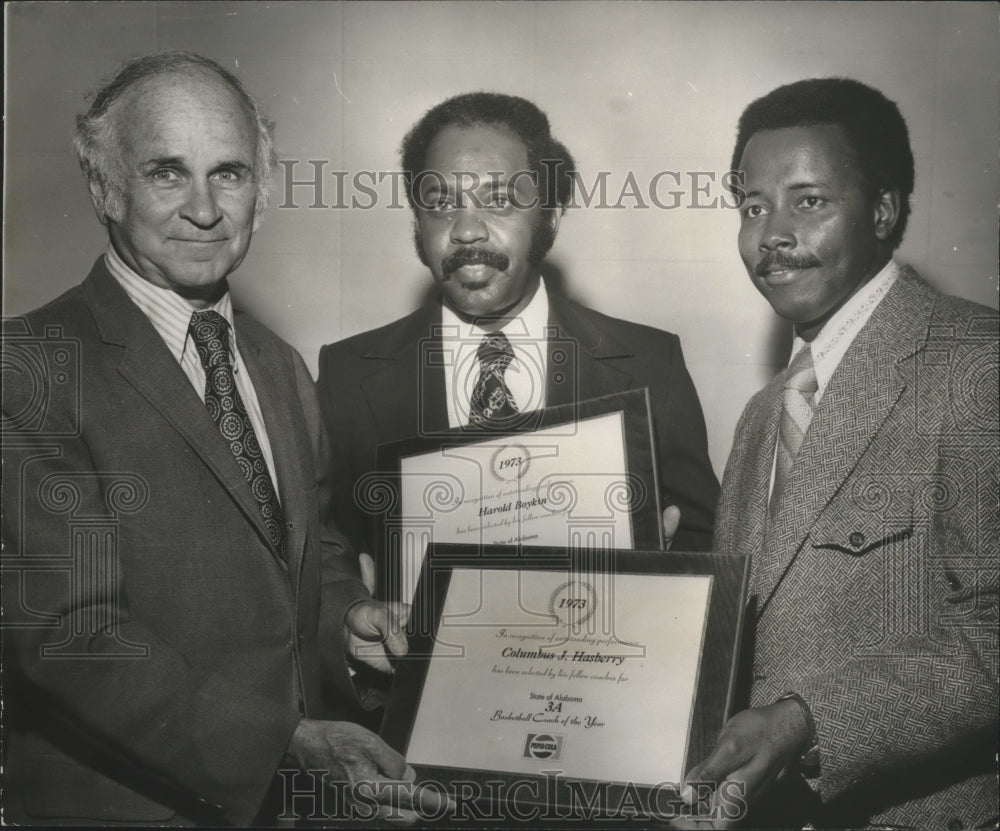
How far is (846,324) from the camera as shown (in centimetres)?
158

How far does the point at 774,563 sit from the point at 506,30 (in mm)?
1023

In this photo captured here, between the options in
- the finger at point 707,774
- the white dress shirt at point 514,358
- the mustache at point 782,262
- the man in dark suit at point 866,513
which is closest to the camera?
the finger at point 707,774

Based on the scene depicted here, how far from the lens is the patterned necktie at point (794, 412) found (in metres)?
1.58

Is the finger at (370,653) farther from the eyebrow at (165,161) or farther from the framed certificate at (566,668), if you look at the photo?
the eyebrow at (165,161)

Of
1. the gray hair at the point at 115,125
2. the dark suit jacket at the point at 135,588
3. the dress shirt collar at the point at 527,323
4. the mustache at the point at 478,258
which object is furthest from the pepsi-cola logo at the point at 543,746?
the gray hair at the point at 115,125

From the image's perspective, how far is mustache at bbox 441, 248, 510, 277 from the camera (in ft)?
5.48

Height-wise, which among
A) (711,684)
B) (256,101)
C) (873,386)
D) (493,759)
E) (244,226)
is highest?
(256,101)

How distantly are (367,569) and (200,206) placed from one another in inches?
26.8

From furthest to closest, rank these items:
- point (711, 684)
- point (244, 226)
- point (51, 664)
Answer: point (244, 226)
point (51, 664)
point (711, 684)

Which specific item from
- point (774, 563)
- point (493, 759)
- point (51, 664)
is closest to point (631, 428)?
point (774, 563)

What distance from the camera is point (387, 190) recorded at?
172 centimetres

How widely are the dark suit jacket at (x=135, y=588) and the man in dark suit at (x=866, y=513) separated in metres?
0.77

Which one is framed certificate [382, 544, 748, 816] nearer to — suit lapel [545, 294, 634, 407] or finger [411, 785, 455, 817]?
finger [411, 785, 455, 817]

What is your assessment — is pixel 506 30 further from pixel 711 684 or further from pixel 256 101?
pixel 711 684
